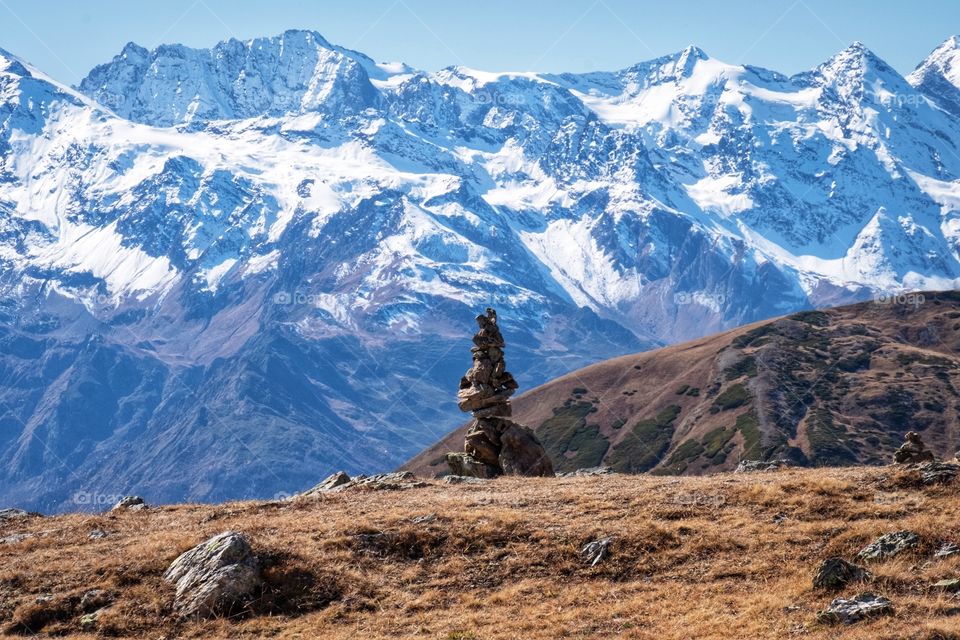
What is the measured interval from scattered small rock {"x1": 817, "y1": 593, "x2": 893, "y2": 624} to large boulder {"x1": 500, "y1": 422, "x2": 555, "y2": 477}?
2442 cm

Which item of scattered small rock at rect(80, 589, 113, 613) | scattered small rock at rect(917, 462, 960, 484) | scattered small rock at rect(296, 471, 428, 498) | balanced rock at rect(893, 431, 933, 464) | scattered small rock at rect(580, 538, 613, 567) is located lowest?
scattered small rock at rect(917, 462, 960, 484)

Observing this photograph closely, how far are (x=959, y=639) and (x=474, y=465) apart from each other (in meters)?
29.1

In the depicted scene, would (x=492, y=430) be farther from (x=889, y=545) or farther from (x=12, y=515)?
(x=889, y=545)

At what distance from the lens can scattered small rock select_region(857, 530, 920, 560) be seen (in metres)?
28.7

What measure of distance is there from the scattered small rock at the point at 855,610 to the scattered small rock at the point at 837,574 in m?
1.28

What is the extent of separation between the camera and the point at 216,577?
29.5 metres

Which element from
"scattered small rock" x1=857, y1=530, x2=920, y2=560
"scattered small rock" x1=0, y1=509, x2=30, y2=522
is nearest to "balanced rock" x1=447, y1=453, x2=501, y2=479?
"scattered small rock" x1=0, y1=509, x2=30, y2=522

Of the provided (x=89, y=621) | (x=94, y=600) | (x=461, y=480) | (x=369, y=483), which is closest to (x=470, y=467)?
(x=461, y=480)

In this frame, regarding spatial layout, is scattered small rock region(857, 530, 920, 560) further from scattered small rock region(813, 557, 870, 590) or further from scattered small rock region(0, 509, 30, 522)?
scattered small rock region(0, 509, 30, 522)

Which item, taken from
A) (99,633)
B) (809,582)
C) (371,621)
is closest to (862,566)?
(809,582)

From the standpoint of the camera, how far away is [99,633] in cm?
2811

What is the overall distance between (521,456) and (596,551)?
19.5 m

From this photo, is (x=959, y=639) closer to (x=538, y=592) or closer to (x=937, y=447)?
(x=538, y=592)

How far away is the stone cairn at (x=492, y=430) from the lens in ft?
166
